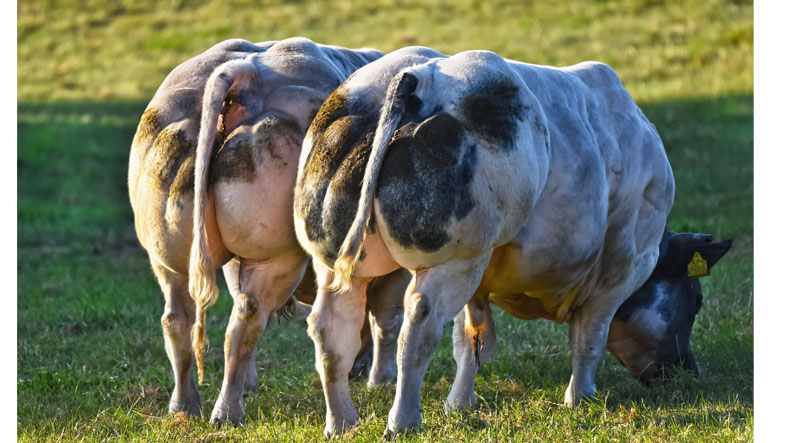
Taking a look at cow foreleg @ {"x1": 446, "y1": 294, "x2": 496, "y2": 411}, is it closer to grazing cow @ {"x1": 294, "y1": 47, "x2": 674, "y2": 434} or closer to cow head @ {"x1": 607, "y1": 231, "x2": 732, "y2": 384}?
grazing cow @ {"x1": 294, "y1": 47, "x2": 674, "y2": 434}

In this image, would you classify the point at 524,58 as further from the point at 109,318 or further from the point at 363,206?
the point at 363,206

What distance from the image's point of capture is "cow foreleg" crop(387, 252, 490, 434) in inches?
216

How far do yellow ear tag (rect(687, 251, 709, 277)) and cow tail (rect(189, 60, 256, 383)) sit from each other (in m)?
3.53

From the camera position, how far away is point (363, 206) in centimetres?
522

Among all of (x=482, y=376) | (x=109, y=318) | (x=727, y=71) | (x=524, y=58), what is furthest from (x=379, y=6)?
(x=482, y=376)

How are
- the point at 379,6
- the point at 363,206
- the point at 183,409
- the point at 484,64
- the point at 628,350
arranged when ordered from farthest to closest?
the point at 379,6 < the point at 628,350 < the point at 183,409 < the point at 484,64 < the point at 363,206

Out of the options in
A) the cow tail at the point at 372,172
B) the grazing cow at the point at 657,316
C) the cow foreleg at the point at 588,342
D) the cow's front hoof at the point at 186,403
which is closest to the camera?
the cow tail at the point at 372,172

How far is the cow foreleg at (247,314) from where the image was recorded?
6.25 metres

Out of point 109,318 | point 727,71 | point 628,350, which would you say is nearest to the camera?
point 628,350

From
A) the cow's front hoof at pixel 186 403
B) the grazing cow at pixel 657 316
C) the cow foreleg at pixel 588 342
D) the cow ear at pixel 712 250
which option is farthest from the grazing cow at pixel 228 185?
the cow ear at pixel 712 250

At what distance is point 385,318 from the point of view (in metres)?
7.57

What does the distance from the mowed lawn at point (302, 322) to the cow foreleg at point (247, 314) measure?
0.18 meters

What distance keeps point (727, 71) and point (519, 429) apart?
53.7 ft

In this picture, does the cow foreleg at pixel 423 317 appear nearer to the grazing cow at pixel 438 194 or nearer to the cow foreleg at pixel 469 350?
the grazing cow at pixel 438 194
